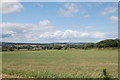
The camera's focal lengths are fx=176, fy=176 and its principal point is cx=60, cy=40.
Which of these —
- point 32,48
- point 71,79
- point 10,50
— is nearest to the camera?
point 71,79

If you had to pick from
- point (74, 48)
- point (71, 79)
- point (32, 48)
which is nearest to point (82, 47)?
point (74, 48)

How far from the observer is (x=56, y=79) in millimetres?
5113

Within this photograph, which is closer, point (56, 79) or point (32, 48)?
point (56, 79)

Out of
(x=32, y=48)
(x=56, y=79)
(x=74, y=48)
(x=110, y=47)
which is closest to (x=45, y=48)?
(x=32, y=48)

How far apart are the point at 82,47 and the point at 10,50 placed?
17.7m

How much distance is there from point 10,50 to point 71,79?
33.0 meters

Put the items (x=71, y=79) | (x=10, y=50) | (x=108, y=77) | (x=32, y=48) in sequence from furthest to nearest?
(x=32, y=48)
(x=10, y=50)
(x=71, y=79)
(x=108, y=77)

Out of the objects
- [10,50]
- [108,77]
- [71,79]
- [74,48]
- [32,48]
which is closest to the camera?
[108,77]

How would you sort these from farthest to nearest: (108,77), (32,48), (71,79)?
(32,48), (71,79), (108,77)

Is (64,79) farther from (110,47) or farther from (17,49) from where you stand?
(110,47)

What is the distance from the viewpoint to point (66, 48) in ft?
148

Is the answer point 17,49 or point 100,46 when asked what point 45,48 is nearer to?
point 17,49

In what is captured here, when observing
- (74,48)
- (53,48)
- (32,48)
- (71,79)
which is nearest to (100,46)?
(74,48)

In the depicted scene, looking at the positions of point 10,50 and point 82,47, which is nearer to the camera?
point 10,50
